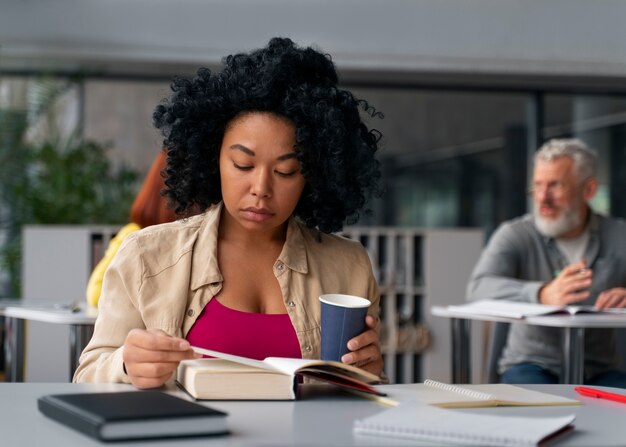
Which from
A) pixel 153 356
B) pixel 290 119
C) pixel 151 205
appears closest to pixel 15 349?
pixel 151 205

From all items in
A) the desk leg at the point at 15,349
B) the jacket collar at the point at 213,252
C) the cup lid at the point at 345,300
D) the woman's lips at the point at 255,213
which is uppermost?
the woman's lips at the point at 255,213

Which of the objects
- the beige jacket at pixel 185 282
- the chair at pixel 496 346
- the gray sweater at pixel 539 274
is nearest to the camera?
the beige jacket at pixel 185 282

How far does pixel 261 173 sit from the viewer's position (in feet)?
5.97

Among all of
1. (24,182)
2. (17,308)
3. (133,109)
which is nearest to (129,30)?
(133,109)

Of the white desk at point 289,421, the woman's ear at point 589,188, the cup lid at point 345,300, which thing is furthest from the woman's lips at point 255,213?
the woman's ear at point 589,188

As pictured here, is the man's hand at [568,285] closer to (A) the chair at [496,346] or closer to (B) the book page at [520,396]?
(A) the chair at [496,346]

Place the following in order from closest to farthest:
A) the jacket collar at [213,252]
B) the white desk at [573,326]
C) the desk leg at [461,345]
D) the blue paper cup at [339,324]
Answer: the blue paper cup at [339,324], the jacket collar at [213,252], the white desk at [573,326], the desk leg at [461,345]

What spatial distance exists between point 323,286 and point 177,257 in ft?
1.05

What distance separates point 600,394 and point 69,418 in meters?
0.88

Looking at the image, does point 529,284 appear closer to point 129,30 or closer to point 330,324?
point 330,324

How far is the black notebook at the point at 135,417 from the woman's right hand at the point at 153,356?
184 mm

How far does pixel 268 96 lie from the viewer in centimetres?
192

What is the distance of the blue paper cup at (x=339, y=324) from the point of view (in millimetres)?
1567

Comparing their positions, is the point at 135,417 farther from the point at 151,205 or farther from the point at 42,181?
the point at 42,181
